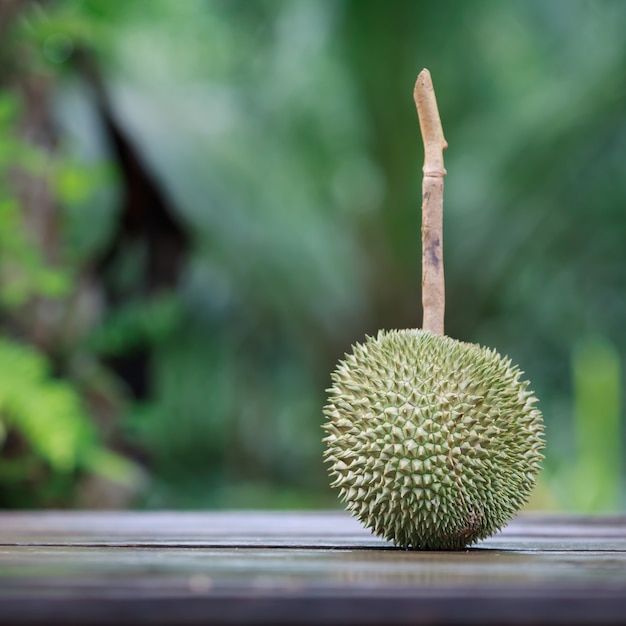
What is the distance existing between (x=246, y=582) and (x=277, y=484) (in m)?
3.56

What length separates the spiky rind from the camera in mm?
696

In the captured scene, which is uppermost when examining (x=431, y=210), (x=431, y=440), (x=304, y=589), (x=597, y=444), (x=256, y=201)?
(x=256, y=201)

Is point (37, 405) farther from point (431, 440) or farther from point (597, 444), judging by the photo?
point (597, 444)

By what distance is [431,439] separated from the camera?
0.70 meters

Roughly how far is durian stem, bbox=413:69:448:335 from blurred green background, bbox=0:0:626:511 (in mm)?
1387

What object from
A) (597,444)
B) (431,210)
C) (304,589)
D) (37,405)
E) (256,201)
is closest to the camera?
(304,589)

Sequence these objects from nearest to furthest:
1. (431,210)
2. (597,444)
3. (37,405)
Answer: (431,210) < (37,405) < (597,444)

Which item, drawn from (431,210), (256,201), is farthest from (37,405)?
(256,201)

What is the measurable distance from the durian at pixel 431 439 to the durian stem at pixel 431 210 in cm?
4

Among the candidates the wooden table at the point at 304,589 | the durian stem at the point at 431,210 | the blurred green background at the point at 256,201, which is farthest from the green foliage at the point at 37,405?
the wooden table at the point at 304,589

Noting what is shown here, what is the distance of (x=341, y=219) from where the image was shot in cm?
321

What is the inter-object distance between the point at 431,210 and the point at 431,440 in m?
0.23

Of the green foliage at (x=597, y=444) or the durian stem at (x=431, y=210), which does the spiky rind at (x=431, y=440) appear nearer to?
the durian stem at (x=431, y=210)

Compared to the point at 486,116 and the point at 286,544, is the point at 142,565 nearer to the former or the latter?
the point at 286,544
